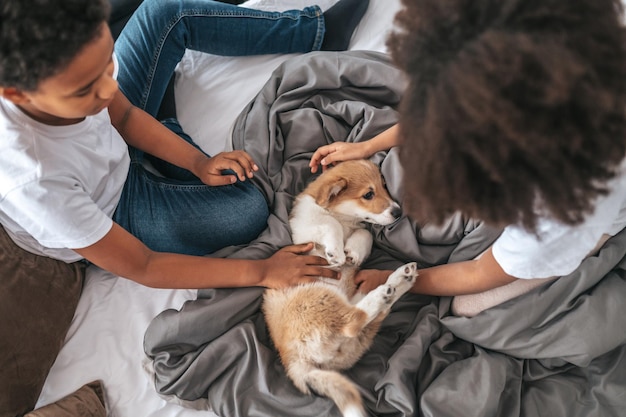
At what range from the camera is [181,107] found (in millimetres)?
1759

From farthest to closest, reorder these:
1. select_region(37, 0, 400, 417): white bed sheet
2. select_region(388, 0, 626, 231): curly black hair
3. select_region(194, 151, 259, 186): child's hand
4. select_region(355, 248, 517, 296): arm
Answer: select_region(194, 151, 259, 186): child's hand → select_region(37, 0, 400, 417): white bed sheet → select_region(355, 248, 517, 296): arm → select_region(388, 0, 626, 231): curly black hair

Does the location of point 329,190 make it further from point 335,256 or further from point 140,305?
point 140,305

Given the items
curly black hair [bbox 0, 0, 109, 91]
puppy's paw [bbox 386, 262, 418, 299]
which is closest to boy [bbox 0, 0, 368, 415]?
curly black hair [bbox 0, 0, 109, 91]

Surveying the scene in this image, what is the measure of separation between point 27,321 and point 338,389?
0.82 meters

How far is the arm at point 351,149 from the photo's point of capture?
1479 mm

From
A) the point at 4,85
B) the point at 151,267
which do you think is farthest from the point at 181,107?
the point at 4,85

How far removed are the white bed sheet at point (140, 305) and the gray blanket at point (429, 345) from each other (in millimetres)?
93

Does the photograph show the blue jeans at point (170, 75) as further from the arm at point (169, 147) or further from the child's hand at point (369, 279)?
the child's hand at point (369, 279)

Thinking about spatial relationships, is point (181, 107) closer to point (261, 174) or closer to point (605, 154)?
point (261, 174)

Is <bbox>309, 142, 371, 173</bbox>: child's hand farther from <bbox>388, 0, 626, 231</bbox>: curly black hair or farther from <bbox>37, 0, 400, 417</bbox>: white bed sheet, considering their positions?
<bbox>388, 0, 626, 231</bbox>: curly black hair

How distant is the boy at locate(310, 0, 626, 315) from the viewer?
2.12ft

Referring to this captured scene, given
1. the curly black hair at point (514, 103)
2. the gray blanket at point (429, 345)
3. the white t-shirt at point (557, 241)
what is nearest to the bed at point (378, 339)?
the gray blanket at point (429, 345)

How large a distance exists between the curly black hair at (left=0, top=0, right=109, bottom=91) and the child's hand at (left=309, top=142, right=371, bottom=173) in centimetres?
78

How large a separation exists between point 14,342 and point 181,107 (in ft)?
3.00
